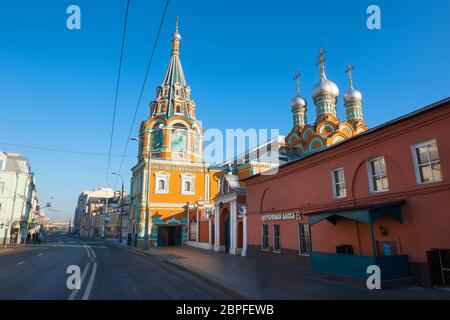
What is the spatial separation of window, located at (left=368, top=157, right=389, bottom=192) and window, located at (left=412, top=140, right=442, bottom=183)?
4.50ft

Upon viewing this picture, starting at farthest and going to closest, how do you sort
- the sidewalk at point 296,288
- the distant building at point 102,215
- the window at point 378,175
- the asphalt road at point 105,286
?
the distant building at point 102,215, the window at point 378,175, the asphalt road at point 105,286, the sidewalk at point 296,288

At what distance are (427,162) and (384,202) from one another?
1986 mm

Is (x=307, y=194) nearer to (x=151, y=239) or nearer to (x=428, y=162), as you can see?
(x=428, y=162)

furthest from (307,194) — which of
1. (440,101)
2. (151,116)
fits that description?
(151,116)

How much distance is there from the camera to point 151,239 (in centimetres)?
3600

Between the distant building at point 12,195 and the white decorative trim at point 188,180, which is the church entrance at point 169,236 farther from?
the distant building at point 12,195

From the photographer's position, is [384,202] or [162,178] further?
[162,178]

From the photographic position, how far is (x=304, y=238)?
1574cm

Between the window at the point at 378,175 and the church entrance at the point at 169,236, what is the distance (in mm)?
28498

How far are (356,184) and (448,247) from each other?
4127 millimetres

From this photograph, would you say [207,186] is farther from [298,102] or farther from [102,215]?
[102,215]

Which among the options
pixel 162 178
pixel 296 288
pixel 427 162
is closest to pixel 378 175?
pixel 427 162

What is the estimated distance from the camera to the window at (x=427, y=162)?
9898mm

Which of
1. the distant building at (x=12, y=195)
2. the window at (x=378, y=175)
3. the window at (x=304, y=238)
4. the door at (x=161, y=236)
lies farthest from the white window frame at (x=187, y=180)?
the window at (x=378, y=175)
